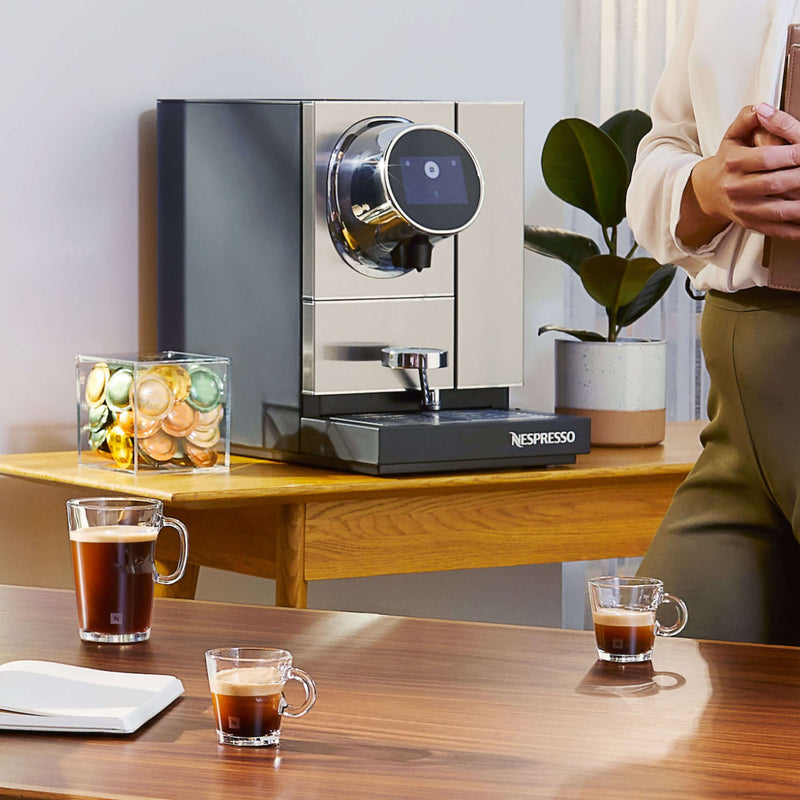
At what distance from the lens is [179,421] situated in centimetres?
195

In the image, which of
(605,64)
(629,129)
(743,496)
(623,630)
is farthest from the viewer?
(605,64)

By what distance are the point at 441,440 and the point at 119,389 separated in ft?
1.40

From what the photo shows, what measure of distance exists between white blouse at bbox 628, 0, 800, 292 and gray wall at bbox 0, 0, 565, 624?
104cm

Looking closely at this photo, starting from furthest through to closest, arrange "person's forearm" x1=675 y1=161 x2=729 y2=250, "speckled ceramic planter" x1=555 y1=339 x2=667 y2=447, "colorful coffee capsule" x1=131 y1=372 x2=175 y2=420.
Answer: "speckled ceramic planter" x1=555 y1=339 x2=667 y2=447 < "colorful coffee capsule" x1=131 y1=372 x2=175 y2=420 < "person's forearm" x1=675 y1=161 x2=729 y2=250

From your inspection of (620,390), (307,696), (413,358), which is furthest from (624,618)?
(620,390)

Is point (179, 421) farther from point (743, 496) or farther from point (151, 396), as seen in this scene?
point (743, 496)

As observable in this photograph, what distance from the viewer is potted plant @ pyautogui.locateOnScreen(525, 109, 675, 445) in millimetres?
2279

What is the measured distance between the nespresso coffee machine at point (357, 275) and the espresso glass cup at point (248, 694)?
3.40 feet

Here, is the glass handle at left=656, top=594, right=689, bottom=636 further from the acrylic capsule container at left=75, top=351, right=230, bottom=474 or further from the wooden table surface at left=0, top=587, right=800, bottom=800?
the acrylic capsule container at left=75, top=351, right=230, bottom=474

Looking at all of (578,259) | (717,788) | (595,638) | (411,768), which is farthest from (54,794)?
(578,259)

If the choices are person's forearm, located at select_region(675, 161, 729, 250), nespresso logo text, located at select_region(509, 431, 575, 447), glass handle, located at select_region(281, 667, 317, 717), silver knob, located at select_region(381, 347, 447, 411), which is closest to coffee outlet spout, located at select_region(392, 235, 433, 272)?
silver knob, located at select_region(381, 347, 447, 411)

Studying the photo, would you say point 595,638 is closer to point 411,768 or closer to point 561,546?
point 411,768

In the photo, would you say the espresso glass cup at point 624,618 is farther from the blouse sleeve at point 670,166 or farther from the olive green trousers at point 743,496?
the blouse sleeve at point 670,166

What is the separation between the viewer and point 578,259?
2.40 meters
